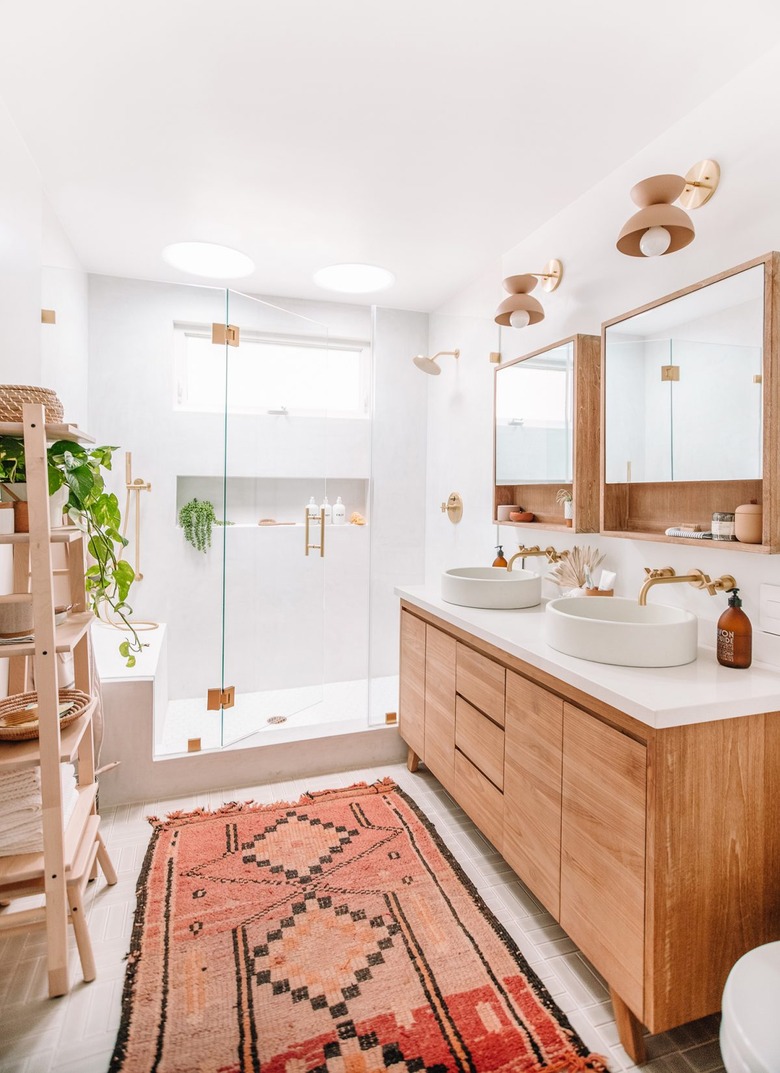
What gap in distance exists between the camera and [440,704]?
7.48ft

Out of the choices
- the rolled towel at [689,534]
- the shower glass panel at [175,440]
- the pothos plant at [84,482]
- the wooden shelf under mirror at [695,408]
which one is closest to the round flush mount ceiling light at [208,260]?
the shower glass panel at [175,440]

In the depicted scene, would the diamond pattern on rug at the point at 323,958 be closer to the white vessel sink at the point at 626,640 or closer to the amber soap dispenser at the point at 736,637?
the white vessel sink at the point at 626,640

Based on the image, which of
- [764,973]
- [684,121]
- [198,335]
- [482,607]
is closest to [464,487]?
[482,607]

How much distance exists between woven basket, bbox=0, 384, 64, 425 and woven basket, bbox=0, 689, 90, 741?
72cm

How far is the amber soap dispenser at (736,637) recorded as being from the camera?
1468 mm

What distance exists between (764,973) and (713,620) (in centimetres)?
90

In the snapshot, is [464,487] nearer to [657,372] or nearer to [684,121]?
[657,372]

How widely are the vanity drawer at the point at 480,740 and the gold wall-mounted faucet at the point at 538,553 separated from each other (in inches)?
26.4

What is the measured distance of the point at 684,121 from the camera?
5.76ft

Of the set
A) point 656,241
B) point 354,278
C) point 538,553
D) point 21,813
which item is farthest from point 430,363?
point 21,813

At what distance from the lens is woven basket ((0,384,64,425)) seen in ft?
4.59

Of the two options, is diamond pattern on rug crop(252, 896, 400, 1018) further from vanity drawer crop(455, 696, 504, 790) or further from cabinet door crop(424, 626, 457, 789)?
cabinet door crop(424, 626, 457, 789)

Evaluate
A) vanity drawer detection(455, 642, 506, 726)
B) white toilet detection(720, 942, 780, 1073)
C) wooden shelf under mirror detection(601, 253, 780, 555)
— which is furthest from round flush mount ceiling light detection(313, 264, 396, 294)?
white toilet detection(720, 942, 780, 1073)

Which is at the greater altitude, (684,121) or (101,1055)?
(684,121)
